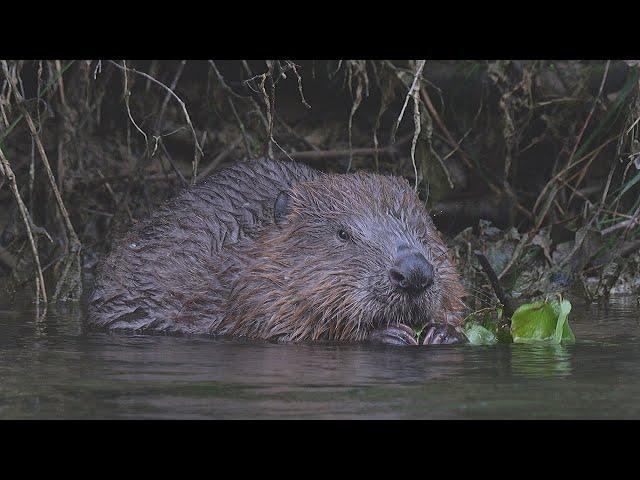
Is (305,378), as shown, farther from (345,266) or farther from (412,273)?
(345,266)

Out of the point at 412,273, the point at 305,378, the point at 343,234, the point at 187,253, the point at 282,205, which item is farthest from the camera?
the point at 187,253

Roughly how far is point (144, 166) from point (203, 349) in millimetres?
2715

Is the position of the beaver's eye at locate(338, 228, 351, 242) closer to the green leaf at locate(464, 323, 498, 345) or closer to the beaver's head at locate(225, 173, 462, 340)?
the beaver's head at locate(225, 173, 462, 340)

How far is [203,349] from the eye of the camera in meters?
4.61

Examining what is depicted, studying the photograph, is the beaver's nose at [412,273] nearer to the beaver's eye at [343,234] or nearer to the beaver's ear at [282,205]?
the beaver's eye at [343,234]

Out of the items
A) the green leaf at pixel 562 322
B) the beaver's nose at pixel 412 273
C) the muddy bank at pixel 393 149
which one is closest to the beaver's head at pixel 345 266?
the beaver's nose at pixel 412 273

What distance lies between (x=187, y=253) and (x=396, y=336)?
1205 mm

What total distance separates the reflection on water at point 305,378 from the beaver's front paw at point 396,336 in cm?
9

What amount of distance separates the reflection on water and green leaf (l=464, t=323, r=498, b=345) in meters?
0.14

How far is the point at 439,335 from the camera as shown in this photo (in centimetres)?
469

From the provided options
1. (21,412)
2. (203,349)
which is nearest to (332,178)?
(203,349)

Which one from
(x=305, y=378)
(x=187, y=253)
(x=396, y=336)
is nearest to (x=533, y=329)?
(x=396, y=336)

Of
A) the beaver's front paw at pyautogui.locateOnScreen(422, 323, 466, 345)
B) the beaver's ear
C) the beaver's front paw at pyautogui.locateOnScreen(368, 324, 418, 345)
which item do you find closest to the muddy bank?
the beaver's ear

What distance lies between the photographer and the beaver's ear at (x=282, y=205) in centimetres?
519
